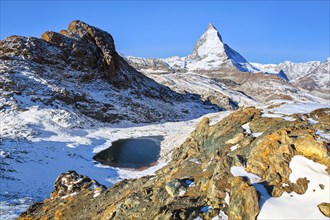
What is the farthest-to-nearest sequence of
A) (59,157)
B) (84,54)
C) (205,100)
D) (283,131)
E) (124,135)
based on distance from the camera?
1. (205,100)
2. (84,54)
3. (124,135)
4. (59,157)
5. (283,131)

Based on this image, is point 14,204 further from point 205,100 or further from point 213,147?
point 205,100

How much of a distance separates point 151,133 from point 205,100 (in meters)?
71.5

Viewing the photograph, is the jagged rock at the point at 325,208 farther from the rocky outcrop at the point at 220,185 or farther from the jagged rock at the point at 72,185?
the jagged rock at the point at 72,185

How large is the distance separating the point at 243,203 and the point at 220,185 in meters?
1.71

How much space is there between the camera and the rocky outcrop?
11469 millimetres

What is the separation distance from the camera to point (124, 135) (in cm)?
5912

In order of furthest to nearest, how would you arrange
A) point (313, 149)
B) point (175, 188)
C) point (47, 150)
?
point (47, 150) → point (175, 188) → point (313, 149)

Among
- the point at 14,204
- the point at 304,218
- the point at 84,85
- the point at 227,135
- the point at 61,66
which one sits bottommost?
the point at 14,204

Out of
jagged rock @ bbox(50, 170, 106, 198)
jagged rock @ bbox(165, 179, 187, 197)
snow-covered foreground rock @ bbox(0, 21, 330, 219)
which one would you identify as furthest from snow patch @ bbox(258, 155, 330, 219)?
jagged rock @ bbox(50, 170, 106, 198)

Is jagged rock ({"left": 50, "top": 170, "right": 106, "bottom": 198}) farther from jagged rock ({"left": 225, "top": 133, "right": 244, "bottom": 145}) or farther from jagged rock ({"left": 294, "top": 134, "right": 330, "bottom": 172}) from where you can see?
jagged rock ({"left": 294, "top": 134, "right": 330, "bottom": 172})

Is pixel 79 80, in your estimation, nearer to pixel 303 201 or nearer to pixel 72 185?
pixel 72 185

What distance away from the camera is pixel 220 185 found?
1252 cm

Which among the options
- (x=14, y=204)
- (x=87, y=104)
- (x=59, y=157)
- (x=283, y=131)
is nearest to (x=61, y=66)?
(x=87, y=104)

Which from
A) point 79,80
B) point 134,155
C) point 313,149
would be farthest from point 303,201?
point 79,80
